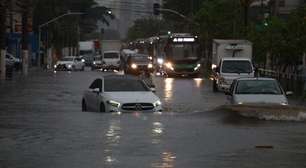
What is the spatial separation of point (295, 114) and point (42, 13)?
87.5 metres

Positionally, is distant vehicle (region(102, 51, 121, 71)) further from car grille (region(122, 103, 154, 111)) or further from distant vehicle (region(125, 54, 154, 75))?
car grille (region(122, 103, 154, 111))

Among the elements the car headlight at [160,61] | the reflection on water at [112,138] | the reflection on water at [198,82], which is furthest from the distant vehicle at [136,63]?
the reflection on water at [112,138]

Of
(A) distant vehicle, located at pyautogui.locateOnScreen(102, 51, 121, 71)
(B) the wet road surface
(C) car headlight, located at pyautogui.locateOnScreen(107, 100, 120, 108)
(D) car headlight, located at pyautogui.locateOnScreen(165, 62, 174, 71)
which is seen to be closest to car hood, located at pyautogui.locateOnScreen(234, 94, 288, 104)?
(B) the wet road surface

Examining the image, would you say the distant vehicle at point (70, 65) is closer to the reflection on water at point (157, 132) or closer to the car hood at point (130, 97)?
the car hood at point (130, 97)

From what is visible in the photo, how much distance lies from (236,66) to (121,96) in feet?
66.3

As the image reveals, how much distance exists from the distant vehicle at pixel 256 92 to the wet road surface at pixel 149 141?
6.14 feet

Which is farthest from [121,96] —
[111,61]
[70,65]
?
[70,65]

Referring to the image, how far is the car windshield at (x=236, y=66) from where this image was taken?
45250mm

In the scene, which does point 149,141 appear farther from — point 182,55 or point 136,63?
point 136,63

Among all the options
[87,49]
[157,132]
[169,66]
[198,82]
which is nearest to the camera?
[157,132]

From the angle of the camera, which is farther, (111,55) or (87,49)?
(87,49)

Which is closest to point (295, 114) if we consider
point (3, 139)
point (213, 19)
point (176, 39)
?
point (3, 139)

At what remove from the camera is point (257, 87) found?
26859 millimetres

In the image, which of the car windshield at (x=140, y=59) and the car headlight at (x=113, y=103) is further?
the car windshield at (x=140, y=59)
